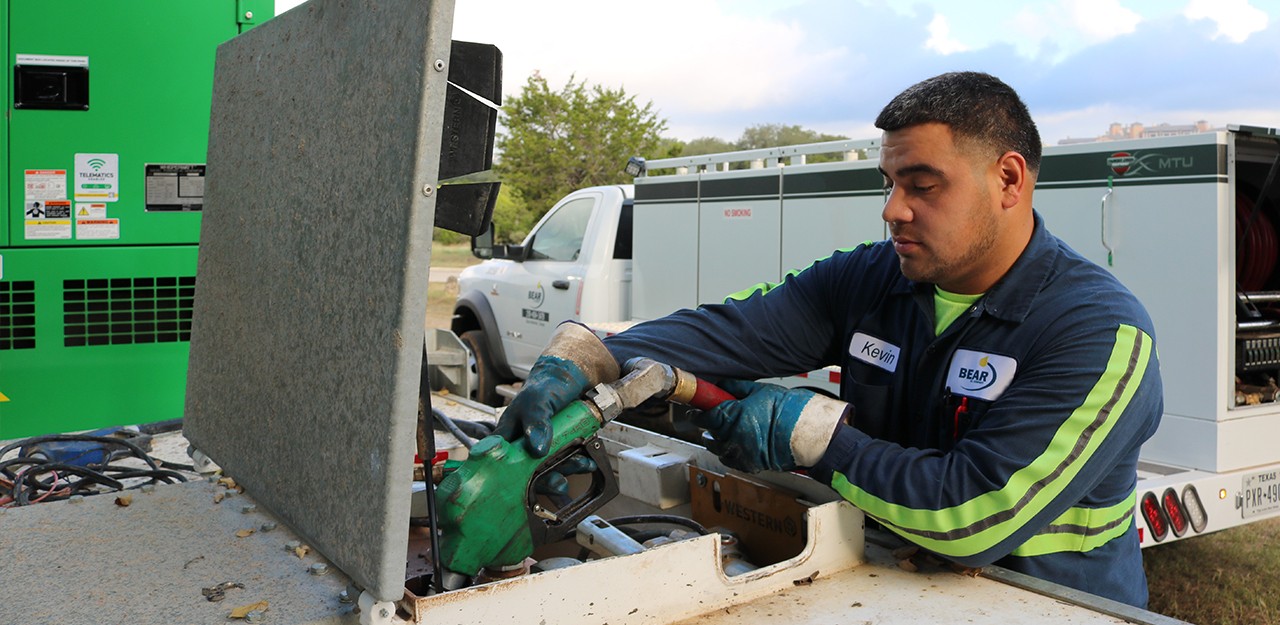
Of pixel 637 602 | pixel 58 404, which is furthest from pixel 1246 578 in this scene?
pixel 58 404

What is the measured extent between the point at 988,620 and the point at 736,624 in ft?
1.34

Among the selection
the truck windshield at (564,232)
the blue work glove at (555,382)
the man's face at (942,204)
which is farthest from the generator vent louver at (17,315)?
the truck windshield at (564,232)

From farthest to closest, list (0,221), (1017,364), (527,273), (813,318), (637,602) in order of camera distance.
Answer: (527,273) → (0,221) → (813,318) → (1017,364) → (637,602)

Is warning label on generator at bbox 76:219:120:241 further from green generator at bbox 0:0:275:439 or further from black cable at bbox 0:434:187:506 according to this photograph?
black cable at bbox 0:434:187:506

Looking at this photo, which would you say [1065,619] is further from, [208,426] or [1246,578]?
[1246,578]

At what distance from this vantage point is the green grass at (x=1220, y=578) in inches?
198

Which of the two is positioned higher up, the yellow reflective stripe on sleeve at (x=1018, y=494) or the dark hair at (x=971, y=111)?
the dark hair at (x=971, y=111)

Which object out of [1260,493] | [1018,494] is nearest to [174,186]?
[1018,494]

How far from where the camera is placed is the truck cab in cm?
848

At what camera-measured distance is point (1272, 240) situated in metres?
5.38

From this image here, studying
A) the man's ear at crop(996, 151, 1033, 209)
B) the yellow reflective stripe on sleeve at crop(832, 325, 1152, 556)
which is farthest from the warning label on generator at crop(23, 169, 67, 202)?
the man's ear at crop(996, 151, 1033, 209)

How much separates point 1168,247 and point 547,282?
16.9ft

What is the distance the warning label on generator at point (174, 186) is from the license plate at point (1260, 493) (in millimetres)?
4467

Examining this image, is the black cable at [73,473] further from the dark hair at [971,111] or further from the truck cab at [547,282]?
the truck cab at [547,282]
